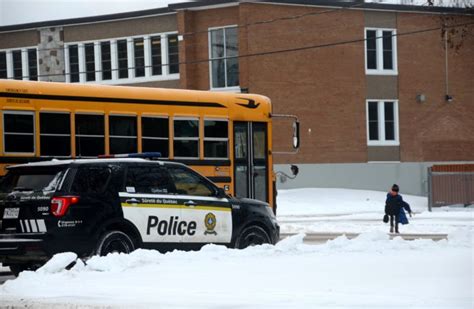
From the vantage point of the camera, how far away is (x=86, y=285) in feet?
42.8

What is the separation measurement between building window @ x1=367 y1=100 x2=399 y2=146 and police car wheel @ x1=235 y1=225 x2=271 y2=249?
32.5 meters

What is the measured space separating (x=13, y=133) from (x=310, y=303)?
966 cm

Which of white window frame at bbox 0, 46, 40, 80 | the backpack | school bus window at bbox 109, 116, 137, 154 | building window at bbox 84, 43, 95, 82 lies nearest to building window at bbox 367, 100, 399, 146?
building window at bbox 84, 43, 95, 82

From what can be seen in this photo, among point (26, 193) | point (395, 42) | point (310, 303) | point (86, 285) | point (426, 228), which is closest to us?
point (310, 303)

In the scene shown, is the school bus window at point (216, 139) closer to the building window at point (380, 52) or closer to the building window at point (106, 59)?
the building window at point (380, 52)

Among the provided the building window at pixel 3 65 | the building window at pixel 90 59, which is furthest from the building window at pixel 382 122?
the building window at pixel 3 65

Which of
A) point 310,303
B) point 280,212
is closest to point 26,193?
point 310,303

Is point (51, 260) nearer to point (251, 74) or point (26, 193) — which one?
point (26, 193)

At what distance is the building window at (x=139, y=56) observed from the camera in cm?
4950

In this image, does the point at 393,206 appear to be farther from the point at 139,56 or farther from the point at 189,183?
the point at 139,56

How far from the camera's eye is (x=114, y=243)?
51.3ft

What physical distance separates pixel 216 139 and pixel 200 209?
6.04 meters

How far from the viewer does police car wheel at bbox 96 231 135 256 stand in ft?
50.6

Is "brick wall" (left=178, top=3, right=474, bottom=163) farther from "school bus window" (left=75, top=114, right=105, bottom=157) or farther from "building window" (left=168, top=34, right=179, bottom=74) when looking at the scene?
"school bus window" (left=75, top=114, right=105, bottom=157)
